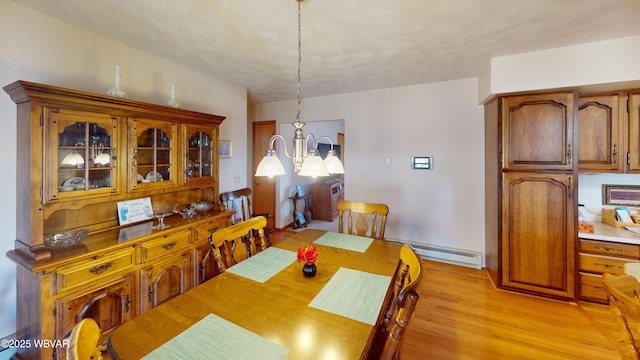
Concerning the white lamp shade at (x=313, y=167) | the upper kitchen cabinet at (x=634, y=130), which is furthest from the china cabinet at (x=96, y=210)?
the upper kitchen cabinet at (x=634, y=130)

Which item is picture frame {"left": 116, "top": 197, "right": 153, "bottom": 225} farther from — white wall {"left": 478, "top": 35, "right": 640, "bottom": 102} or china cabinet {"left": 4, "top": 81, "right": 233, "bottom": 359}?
white wall {"left": 478, "top": 35, "right": 640, "bottom": 102}

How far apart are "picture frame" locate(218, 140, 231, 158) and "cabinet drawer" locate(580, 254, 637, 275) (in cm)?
403

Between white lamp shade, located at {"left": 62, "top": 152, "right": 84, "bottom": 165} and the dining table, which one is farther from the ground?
white lamp shade, located at {"left": 62, "top": 152, "right": 84, "bottom": 165}

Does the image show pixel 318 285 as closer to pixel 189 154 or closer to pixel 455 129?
pixel 189 154

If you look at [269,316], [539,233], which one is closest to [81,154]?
[269,316]

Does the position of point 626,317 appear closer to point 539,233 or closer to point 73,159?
point 539,233

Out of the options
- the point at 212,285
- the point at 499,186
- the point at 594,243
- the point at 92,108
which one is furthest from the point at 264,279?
the point at 594,243

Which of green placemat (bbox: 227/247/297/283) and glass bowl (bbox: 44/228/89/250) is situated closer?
green placemat (bbox: 227/247/297/283)

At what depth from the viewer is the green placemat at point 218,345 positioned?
900mm

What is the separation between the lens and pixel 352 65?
280cm

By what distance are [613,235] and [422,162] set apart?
190cm

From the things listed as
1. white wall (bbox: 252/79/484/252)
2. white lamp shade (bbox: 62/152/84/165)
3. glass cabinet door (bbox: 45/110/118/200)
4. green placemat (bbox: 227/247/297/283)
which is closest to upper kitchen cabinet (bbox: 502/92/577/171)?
white wall (bbox: 252/79/484/252)

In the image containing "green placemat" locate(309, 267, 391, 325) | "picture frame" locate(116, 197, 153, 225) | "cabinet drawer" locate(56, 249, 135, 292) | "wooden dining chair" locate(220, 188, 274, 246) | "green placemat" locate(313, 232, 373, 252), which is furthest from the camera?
"wooden dining chair" locate(220, 188, 274, 246)

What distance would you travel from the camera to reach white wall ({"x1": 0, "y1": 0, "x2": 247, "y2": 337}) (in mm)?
1691
